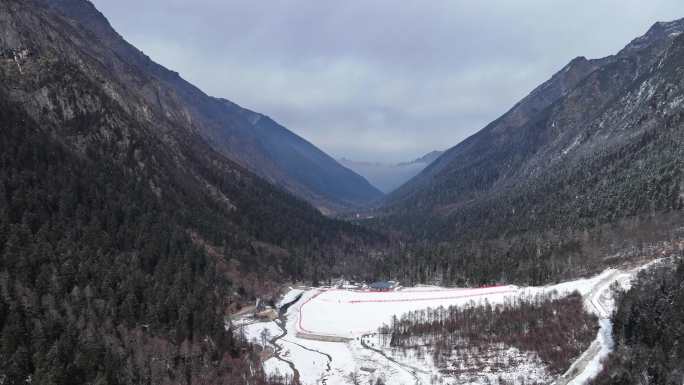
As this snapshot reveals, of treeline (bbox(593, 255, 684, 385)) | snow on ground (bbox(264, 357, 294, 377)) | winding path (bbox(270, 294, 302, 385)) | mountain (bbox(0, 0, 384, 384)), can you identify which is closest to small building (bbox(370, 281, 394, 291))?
winding path (bbox(270, 294, 302, 385))

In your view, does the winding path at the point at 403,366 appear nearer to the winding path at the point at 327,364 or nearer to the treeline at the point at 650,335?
the winding path at the point at 327,364

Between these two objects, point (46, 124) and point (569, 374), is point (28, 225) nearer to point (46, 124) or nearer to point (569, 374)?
point (46, 124)

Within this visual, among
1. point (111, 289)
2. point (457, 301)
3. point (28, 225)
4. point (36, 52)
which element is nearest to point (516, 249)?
point (457, 301)

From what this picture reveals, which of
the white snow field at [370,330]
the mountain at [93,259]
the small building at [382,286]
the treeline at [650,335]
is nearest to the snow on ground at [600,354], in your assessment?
the white snow field at [370,330]

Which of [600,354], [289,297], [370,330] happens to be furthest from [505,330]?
[289,297]

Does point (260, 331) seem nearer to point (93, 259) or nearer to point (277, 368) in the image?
point (277, 368)

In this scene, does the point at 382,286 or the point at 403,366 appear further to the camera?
the point at 382,286

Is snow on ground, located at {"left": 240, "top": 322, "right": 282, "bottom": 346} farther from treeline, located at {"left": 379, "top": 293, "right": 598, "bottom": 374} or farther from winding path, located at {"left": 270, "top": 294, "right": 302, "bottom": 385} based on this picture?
treeline, located at {"left": 379, "top": 293, "right": 598, "bottom": 374}
